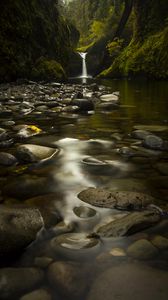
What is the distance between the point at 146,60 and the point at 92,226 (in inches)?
982

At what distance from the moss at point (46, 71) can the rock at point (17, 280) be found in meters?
17.1

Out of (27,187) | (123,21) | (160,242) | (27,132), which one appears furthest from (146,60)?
(160,242)

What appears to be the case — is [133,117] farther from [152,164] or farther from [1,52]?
[1,52]

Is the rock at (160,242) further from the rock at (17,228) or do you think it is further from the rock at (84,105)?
the rock at (84,105)

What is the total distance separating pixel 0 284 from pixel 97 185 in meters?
1.35

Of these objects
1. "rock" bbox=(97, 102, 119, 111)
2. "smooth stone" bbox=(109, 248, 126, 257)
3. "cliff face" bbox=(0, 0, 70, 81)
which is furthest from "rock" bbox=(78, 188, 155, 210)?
"cliff face" bbox=(0, 0, 70, 81)

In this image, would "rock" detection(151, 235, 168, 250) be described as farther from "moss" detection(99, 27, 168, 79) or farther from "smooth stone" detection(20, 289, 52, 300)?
"moss" detection(99, 27, 168, 79)

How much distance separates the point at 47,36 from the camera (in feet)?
71.3

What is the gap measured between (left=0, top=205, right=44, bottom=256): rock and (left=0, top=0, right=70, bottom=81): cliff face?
13.6m

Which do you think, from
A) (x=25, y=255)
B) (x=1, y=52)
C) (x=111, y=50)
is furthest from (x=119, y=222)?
(x=111, y=50)

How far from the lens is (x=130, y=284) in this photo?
1.39m

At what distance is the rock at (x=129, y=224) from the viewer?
6.01ft

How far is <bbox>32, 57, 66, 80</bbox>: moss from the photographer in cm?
1803

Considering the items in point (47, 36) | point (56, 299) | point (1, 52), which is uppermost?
point (47, 36)
